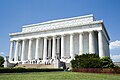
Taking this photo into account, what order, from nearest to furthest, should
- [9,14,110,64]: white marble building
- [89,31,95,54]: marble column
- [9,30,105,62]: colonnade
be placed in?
[89,31,95,54]: marble column → [9,30,105,62]: colonnade → [9,14,110,64]: white marble building

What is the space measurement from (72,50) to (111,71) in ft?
98.0

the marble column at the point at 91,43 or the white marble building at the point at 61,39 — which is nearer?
the marble column at the point at 91,43

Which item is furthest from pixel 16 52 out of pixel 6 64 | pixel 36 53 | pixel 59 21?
pixel 59 21

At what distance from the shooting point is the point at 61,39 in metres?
62.9

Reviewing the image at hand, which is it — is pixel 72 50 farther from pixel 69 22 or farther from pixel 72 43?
pixel 69 22

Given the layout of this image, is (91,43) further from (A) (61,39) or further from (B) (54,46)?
(B) (54,46)

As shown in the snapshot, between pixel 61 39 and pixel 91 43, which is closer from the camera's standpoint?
pixel 91 43

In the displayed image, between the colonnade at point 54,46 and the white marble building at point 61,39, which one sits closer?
the colonnade at point 54,46

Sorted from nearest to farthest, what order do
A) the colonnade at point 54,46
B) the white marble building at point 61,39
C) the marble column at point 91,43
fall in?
1. the marble column at point 91,43
2. the colonnade at point 54,46
3. the white marble building at point 61,39

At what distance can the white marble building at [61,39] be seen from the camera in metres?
57.9

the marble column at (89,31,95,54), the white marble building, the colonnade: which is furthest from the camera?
the white marble building

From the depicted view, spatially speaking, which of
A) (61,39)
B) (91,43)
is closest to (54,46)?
(61,39)

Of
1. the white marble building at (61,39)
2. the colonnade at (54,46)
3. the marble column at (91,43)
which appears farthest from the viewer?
the white marble building at (61,39)

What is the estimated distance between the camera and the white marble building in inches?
2279
